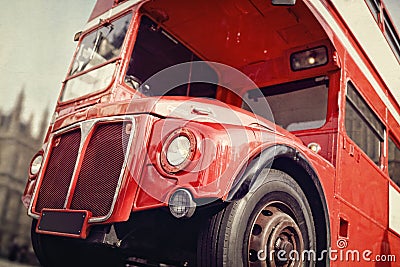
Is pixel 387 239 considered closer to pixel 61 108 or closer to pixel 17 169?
pixel 61 108

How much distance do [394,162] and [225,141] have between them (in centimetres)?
324

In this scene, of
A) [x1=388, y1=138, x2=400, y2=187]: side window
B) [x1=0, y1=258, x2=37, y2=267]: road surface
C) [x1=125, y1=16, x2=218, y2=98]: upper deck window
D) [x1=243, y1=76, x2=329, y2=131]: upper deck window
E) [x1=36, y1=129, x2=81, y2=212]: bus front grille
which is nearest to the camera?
[x1=36, y1=129, x2=81, y2=212]: bus front grille

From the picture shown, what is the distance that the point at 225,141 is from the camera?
1.75m

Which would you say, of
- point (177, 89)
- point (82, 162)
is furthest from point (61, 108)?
point (82, 162)

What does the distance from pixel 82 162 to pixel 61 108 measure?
51.6 inches

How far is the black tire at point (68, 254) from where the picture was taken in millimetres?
2340

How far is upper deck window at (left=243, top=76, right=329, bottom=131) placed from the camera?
296cm

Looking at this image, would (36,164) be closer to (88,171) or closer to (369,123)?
(88,171)

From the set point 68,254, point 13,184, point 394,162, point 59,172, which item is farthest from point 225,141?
point 13,184

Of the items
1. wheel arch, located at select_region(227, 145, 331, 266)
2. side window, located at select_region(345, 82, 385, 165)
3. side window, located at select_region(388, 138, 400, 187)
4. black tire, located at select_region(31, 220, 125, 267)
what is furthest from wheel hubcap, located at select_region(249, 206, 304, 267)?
side window, located at select_region(388, 138, 400, 187)

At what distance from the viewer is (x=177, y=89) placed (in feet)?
11.3

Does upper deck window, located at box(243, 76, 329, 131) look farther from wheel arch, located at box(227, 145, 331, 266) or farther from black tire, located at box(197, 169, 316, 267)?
black tire, located at box(197, 169, 316, 267)

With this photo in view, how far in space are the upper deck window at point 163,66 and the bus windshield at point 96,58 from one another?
0.15 meters

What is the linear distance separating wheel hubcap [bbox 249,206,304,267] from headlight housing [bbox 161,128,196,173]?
1.52 ft
